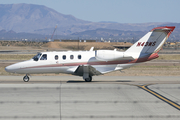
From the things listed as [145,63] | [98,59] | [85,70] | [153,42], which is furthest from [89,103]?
[145,63]

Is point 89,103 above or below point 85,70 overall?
below

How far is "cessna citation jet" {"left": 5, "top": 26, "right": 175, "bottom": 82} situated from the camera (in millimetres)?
21969

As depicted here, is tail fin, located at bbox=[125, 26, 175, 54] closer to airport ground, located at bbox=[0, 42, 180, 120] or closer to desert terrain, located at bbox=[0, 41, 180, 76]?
airport ground, located at bbox=[0, 42, 180, 120]

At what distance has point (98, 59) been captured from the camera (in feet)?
72.4

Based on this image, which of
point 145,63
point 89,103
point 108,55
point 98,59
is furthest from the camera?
point 145,63

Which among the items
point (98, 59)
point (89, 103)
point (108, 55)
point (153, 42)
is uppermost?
point (153, 42)

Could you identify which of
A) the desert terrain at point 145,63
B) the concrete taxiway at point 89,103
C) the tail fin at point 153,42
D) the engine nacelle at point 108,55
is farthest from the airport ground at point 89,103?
the desert terrain at point 145,63

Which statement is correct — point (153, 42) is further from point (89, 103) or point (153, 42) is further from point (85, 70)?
point (89, 103)

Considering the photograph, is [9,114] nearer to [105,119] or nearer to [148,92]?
[105,119]

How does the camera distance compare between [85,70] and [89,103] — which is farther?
[85,70]

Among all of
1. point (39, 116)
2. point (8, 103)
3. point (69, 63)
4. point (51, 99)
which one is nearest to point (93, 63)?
point (69, 63)

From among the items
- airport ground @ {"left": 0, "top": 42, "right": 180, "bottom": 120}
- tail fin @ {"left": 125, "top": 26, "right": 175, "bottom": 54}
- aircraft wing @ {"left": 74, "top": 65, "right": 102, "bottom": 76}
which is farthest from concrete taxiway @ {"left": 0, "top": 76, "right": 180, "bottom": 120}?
tail fin @ {"left": 125, "top": 26, "right": 175, "bottom": 54}

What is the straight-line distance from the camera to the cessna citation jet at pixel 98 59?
21969 millimetres

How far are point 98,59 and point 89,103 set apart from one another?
8776 millimetres
